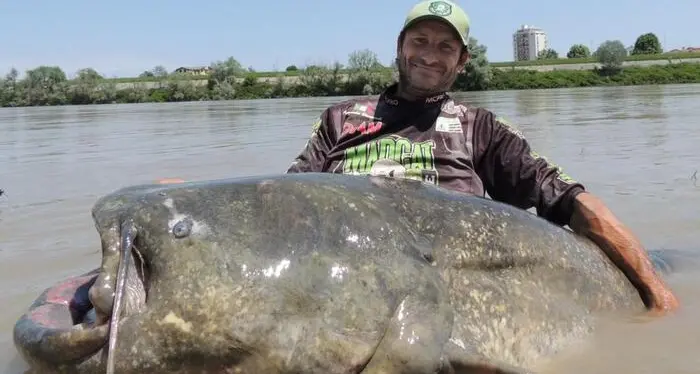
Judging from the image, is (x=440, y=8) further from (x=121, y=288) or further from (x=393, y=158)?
(x=121, y=288)

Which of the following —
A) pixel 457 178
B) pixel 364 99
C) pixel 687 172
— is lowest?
pixel 687 172

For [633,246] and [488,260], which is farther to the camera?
[633,246]

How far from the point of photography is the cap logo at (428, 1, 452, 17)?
12.0ft

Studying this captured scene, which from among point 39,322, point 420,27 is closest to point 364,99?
point 420,27

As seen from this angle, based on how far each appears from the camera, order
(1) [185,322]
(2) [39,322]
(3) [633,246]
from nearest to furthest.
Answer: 1. (1) [185,322]
2. (2) [39,322]
3. (3) [633,246]

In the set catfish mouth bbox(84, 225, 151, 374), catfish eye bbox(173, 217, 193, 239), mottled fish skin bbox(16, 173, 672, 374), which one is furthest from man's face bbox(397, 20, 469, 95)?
catfish mouth bbox(84, 225, 151, 374)

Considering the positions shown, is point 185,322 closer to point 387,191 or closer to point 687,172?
point 387,191

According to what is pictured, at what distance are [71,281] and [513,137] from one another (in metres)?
2.33

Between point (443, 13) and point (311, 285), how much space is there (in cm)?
214

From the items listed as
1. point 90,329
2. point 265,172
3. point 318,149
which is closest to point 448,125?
point 318,149

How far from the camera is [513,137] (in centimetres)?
370

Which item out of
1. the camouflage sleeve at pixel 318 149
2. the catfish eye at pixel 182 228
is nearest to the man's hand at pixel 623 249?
the camouflage sleeve at pixel 318 149

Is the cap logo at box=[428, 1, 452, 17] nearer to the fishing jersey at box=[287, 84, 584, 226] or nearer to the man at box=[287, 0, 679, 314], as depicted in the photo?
the man at box=[287, 0, 679, 314]

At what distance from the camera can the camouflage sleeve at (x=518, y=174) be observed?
3465 mm
